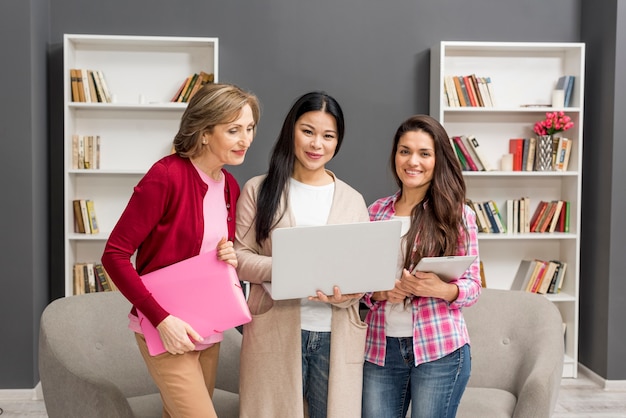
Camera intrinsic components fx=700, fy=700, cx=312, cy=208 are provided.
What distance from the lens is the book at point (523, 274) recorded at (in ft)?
15.3

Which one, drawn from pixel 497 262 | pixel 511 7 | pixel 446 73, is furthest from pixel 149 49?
pixel 497 262

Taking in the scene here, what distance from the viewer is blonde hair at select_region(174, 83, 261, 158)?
6.38ft

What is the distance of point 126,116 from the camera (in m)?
4.54

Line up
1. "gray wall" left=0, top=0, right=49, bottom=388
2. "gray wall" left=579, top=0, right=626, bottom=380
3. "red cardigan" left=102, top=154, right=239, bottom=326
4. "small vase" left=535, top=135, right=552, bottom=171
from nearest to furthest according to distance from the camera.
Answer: "red cardigan" left=102, top=154, right=239, bottom=326
"gray wall" left=0, top=0, right=49, bottom=388
"gray wall" left=579, top=0, right=626, bottom=380
"small vase" left=535, top=135, right=552, bottom=171

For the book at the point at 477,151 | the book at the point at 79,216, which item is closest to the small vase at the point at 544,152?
the book at the point at 477,151

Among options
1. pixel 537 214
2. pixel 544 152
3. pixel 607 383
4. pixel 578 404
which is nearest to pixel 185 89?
pixel 544 152

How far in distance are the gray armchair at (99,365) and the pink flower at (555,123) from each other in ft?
8.49

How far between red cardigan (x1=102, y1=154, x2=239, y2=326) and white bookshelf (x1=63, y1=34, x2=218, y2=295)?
2655 millimetres

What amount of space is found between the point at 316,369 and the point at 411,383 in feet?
1.03

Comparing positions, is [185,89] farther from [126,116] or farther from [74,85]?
[74,85]

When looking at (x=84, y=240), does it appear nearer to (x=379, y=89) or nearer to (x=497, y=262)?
(x=379, y=89)

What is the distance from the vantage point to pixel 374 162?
4.71m

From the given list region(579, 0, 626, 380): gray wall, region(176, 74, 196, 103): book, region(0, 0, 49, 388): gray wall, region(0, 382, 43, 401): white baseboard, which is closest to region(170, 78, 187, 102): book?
region(176, 74, 196, 103): book

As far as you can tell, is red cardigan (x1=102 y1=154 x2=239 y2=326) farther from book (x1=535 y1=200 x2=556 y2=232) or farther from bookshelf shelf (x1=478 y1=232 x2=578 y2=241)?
book (x1=535 y1=200 x2=556 y2=232)
